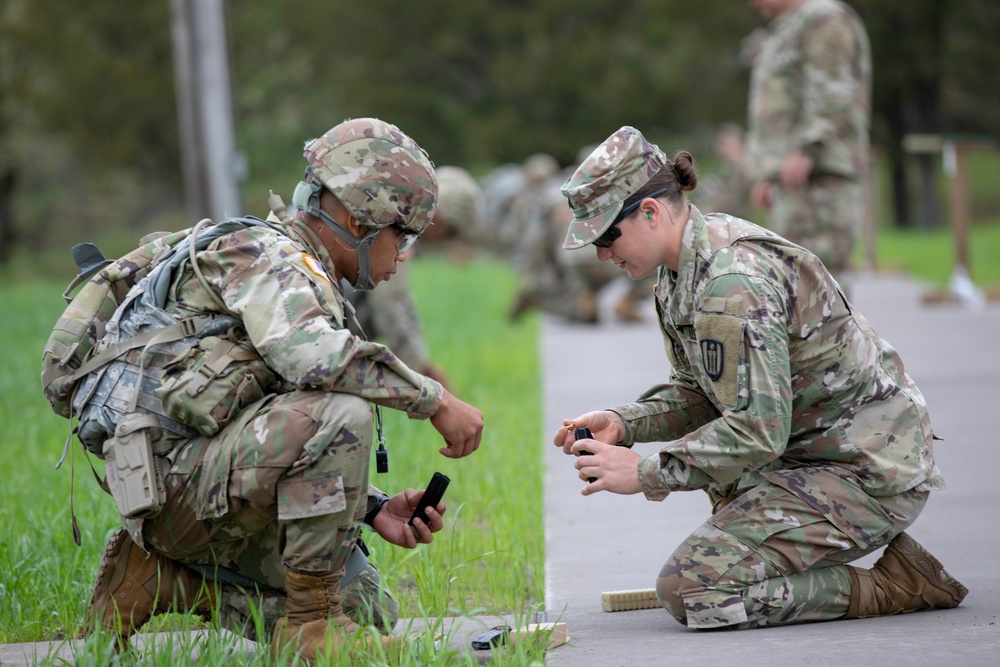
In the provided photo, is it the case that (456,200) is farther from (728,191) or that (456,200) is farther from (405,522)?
(728,191)

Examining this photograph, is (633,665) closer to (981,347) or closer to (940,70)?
(981,347)

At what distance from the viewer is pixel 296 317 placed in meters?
3.22

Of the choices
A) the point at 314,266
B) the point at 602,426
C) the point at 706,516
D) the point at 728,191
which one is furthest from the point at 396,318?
the point at 728,191

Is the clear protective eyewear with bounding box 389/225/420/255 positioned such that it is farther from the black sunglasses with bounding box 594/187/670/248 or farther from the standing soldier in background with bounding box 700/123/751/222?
the standing soldier in background with bounding box 700/123/751/222

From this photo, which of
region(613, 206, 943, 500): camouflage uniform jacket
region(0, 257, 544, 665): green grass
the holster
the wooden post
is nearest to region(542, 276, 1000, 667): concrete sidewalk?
region(0, 257, 544, 665): green grass

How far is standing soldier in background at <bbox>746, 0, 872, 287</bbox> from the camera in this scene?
758 centimetres

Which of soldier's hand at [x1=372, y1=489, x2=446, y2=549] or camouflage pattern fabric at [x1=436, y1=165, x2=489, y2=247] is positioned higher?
camouflage pattern fabric at [x1=436, y1=165, x2=489, y2=247]

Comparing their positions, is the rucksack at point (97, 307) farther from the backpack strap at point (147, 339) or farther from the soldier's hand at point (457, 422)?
the soldier's hand at point (457, 422)

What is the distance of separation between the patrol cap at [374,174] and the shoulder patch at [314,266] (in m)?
0.22

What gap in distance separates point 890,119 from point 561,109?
9.87 meters

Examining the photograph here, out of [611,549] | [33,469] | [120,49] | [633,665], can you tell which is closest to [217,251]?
[633,665]

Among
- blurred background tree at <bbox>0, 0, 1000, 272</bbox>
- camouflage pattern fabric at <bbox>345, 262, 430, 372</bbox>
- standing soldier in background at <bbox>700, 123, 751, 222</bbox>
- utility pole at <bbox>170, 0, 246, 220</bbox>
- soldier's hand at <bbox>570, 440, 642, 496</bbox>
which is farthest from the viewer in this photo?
blurred background tree at <bbox>0, 0, 1000, 272</bbox>

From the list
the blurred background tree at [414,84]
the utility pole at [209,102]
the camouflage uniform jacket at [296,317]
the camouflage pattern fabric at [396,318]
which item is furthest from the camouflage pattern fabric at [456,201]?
the blurred background tree at [414,84]

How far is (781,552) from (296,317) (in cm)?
148
